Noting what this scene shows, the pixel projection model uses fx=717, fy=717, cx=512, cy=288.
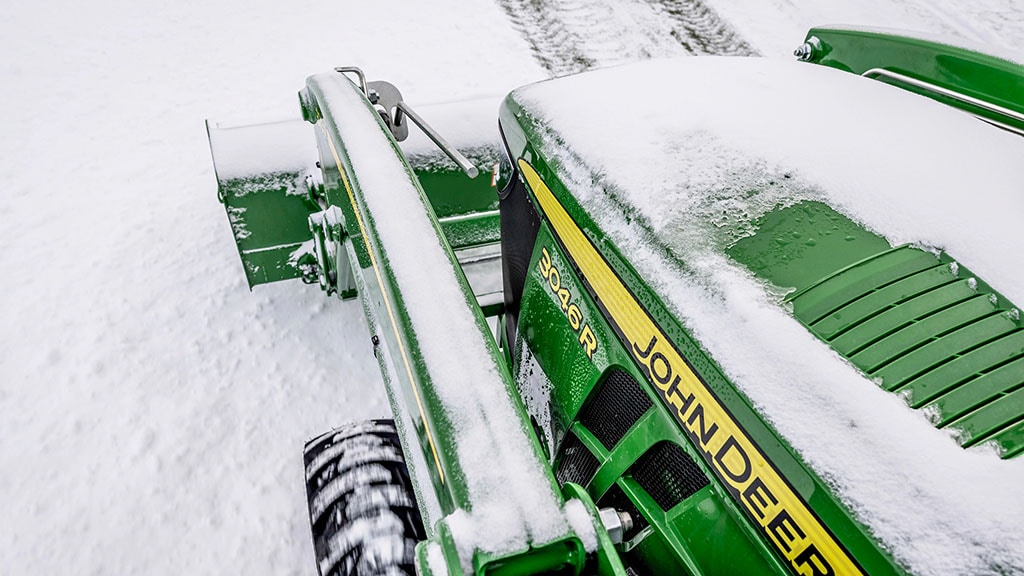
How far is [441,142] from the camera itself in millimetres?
1911

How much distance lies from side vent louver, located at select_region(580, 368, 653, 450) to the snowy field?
111cm

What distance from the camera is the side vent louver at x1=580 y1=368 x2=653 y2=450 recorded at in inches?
49.3

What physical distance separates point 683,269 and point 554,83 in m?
0.67

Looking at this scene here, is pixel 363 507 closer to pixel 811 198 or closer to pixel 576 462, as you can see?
pixel 576 462

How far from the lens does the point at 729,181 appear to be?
48.5 inches

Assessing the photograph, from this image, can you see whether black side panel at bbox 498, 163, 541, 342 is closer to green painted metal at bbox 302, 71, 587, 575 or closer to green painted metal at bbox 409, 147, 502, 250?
green painted metal at bbox 302, 71, 587, 575

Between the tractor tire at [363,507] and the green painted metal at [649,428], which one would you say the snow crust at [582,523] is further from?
the tractor tire at [363,507]

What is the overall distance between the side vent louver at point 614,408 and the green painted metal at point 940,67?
1147 mm

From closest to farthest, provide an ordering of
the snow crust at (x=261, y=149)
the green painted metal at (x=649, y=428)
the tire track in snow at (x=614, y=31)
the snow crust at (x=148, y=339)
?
the green painted metal at (x=649, y=428)
the snow crust at (x=148, y=339)
the snow crust at (x=261, y=149)
the tire track in snow at (x=614, y=31)

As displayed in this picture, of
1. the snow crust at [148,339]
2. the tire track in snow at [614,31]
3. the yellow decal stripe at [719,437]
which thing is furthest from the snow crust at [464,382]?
the tire track in snow at [614,31]

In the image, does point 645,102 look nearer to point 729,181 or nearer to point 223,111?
point 729,181

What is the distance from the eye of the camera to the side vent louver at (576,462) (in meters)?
1.44

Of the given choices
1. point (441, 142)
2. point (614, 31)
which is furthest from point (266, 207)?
point (614, 31)

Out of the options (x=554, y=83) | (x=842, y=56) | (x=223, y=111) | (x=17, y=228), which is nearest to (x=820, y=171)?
(x=554, y=83)
